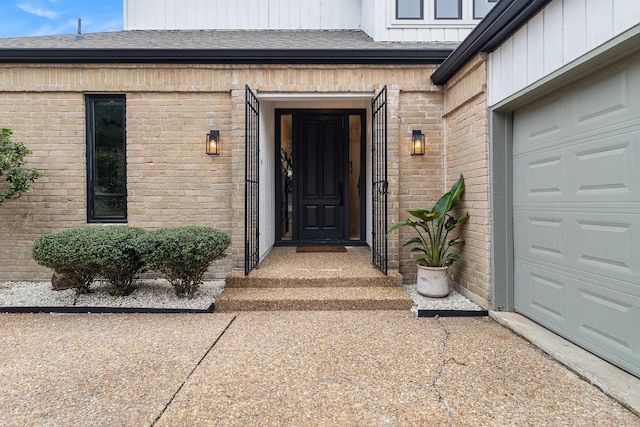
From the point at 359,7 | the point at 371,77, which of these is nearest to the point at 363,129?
the point at 371,77

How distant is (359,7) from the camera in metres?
6.47

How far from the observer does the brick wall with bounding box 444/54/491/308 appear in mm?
3496

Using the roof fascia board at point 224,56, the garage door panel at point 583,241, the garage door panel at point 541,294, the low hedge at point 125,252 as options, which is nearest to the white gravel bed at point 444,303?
the garage door panel at point 541,294

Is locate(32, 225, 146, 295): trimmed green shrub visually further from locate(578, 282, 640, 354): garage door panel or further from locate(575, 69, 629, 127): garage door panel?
locate(575, 69, 629, 127): garage door panel

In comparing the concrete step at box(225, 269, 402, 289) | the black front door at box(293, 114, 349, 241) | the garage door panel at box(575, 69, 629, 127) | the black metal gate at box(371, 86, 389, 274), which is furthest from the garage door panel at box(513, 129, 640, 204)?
the black front door at box(293, 114, 349, 241)

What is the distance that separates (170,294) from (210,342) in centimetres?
138

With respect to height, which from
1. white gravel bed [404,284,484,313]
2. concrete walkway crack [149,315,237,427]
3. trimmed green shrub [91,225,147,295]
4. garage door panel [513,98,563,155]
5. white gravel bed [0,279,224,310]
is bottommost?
concrete walkway crack [149,315,237,427]

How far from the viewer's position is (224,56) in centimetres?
430

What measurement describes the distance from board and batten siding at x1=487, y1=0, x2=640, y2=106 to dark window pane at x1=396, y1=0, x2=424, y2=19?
7.95 ft

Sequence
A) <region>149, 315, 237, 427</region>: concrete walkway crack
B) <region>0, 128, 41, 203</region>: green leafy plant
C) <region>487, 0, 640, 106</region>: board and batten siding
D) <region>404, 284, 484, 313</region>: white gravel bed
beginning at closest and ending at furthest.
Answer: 1. <region>149, 315, 237, 427</region>: concrete walkway crack
2. <region>487, 0, 640, 106</region>: board and batten siding
3. <region>404, 284, 484, 313</region>: white gravel bed
4. <region>0, 128, 41, 203</region>: green leafy plant

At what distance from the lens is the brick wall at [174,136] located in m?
4.39

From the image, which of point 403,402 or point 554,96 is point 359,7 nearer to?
point 554,96

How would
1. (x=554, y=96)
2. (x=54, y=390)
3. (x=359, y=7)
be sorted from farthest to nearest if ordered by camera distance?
(x=359, y=7)
(x=554, y=96)
(x=54, y=390)

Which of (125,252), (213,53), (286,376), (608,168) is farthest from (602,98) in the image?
(125,252)
